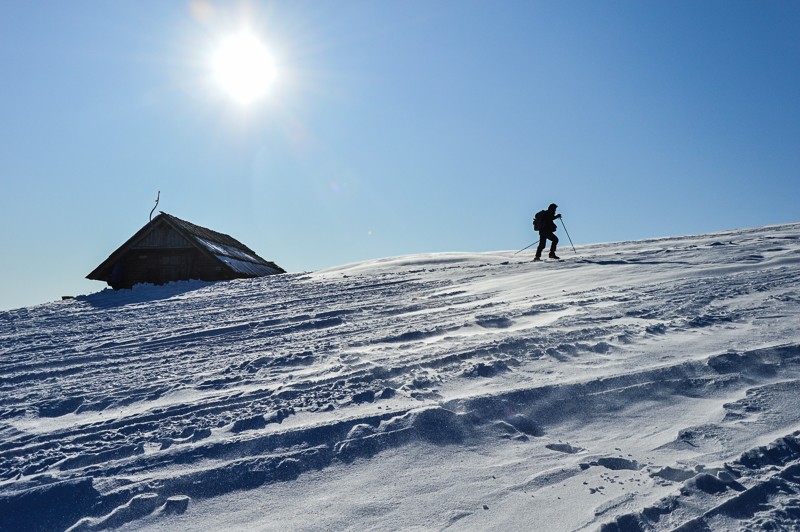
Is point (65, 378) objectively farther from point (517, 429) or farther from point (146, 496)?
point (517, 429)

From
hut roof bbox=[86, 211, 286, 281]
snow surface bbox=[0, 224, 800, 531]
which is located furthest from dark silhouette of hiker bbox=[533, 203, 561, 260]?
hut roof bbox=[86, 211, 286, 281]

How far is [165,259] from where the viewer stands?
18469 millimetres

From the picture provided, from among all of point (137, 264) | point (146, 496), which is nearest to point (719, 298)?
point (146, 496)

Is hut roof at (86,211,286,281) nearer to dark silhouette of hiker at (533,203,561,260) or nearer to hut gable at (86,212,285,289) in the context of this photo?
hut gable at (86,212,285,289)

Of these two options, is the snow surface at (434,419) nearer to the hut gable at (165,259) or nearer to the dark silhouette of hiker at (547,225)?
the dark silhouette of hiker at (547,225)

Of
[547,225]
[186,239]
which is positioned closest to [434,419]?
[547,225]

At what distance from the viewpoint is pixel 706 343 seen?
477 centimetres

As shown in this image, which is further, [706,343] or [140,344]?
[140,344]

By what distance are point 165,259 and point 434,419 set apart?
17.1m

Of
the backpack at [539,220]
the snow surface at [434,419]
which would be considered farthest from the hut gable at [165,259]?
the snow surface at [434,419]

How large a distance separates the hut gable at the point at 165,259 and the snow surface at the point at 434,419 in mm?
10672

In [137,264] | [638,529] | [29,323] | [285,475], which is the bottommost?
[638,529]

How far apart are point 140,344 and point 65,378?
4.44ft

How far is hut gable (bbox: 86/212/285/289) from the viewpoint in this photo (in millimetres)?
17984
